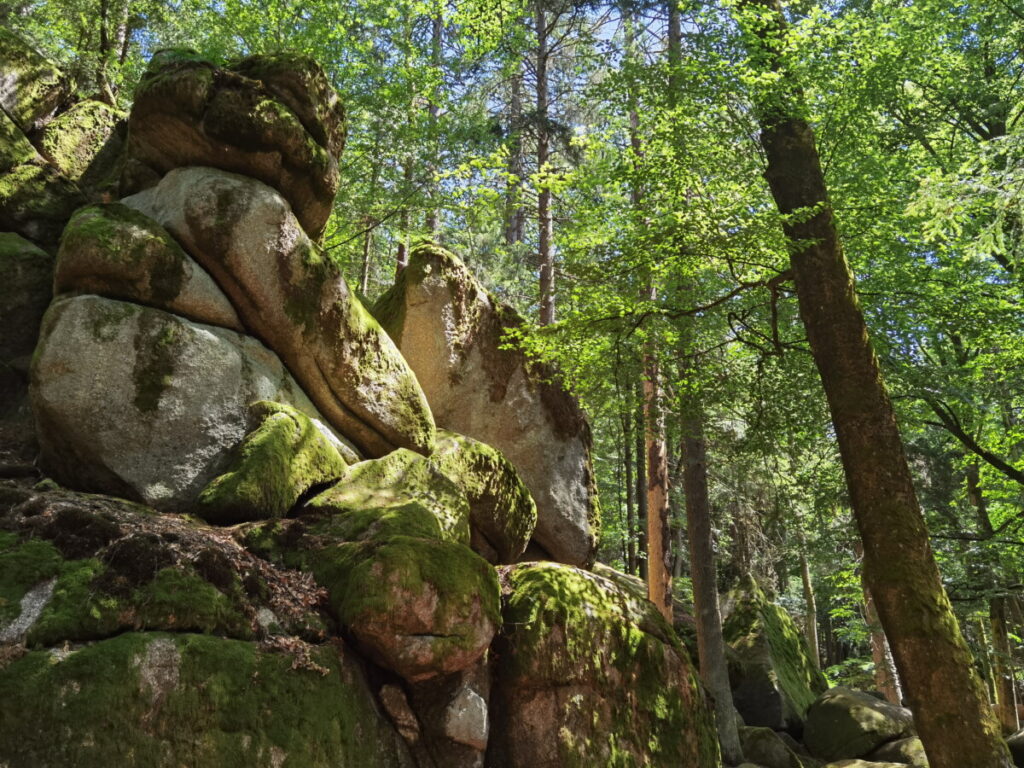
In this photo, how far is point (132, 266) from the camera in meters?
7.96

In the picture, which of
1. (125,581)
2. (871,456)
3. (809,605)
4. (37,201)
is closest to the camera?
(125,581)

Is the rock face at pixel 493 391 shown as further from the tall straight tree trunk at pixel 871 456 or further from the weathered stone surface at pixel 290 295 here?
the tall straight tree trunk at pixel 871 456

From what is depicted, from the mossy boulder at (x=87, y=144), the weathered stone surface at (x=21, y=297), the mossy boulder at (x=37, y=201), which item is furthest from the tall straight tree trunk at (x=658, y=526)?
the mossy boulder at (x=87, y=144)

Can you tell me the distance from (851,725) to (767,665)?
7.21ft

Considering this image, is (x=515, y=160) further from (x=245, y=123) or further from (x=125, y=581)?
(x=125, y=581)

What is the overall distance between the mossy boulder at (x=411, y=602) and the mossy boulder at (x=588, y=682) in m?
0.76

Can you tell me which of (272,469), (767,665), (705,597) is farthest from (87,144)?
(767,665)

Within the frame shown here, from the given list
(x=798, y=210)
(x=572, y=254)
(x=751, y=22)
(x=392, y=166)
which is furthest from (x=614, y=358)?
(x=392, y=166)

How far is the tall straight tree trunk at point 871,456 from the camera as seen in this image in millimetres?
6066

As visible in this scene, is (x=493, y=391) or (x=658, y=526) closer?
(x=493, y=391)

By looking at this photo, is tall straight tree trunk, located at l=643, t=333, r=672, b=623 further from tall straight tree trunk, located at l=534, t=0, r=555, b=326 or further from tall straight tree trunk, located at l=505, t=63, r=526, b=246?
tall straight tree trunk, located at l=505, t=63, r=526, b=246

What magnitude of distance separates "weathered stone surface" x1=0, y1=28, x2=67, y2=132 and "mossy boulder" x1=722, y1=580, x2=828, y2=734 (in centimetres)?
1704

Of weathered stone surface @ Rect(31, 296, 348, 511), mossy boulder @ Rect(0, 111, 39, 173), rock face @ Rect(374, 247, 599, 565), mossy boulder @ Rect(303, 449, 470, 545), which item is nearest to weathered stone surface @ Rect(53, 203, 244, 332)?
weathered stone surface @ Rect(31, 296, 348, 511)

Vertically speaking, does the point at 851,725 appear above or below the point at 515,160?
below
